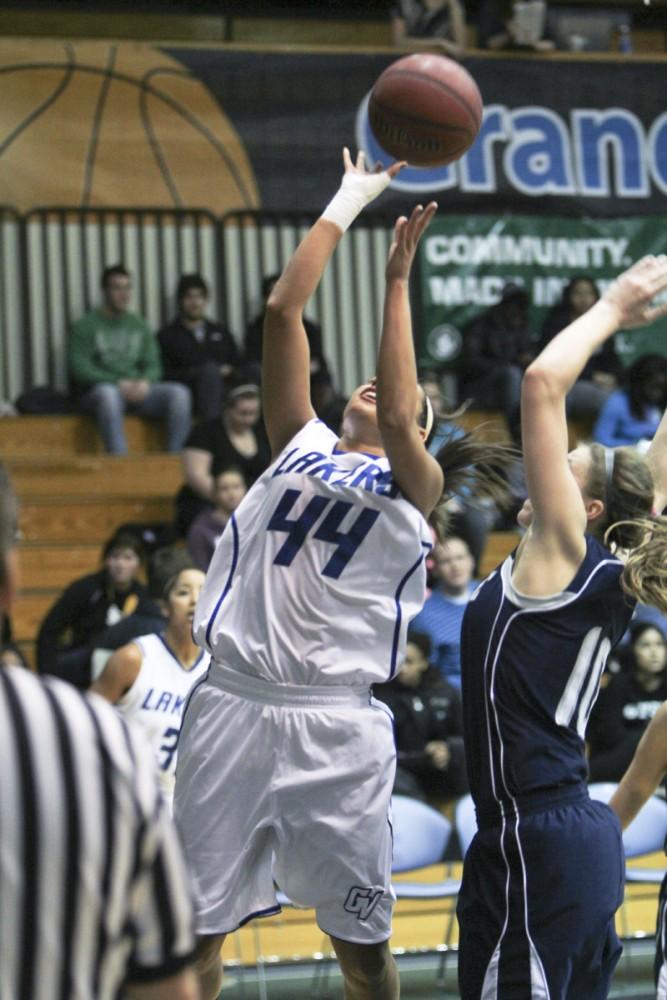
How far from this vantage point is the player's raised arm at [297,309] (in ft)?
14.1

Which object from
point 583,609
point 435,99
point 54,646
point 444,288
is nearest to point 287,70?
point 444,288

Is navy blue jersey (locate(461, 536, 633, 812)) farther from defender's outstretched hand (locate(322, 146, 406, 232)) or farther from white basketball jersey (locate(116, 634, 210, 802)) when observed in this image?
white basketball jersey (locate(116, 634, 210, 802))

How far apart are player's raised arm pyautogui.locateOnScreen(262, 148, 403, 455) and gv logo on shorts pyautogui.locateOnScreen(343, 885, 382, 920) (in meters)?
1.22

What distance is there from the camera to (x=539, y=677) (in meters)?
3.66

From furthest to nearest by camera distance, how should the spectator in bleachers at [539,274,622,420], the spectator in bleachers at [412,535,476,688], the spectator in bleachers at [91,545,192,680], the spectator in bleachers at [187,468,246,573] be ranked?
1. the spectator in bleachers at [539,274,622,420]
2. the spectator in bleachers at [187,468,246,573]
3. the spectator in bleachers at [412,535,476,688]
4. the spectator in bleachers at [91,545,192,680]

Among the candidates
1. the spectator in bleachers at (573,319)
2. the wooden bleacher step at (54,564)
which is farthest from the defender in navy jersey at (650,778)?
the spectator in bleachers at (573,319)

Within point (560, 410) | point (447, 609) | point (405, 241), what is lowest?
point (447, 609)

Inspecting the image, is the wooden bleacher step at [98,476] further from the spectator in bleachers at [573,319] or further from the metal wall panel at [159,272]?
the spectator in bleachers at [573,319]

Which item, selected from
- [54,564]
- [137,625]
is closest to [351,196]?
[137,625]

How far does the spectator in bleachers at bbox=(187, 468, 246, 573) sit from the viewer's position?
8.84m

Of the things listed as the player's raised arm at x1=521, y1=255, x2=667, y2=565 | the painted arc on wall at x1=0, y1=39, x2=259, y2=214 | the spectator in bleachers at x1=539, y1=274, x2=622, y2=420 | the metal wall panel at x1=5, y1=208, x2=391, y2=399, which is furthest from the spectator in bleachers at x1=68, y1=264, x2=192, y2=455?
the player's raised arm at x1=521, y1=255, x2=667, y2=565

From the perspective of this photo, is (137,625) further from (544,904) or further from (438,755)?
(544,904)

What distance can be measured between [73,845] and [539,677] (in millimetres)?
1958

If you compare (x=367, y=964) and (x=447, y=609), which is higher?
(x=367, y=964)
